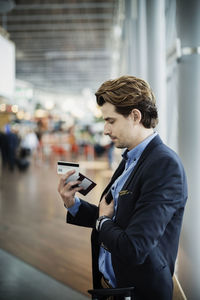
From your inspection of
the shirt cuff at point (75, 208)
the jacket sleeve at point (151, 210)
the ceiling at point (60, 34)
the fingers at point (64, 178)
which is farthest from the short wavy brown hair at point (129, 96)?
the ceiling at point (60, 34)

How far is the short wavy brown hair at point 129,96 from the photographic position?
1369 mm

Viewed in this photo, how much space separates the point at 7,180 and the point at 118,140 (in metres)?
8.71

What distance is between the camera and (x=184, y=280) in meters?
2.18

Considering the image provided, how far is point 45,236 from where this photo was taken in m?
4.61

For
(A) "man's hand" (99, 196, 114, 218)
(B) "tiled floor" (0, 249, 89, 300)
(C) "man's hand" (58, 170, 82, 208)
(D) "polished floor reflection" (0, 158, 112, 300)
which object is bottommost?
(D) "polished floor reflection" (0, 158, 112, 300)

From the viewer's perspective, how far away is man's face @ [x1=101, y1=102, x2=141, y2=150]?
1.43m

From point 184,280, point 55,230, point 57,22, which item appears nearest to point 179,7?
point 184,280

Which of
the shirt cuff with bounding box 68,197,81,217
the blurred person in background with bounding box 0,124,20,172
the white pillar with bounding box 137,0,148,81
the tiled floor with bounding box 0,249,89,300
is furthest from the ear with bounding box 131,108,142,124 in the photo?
the blurred person in background with bounding box 0,124,20,172

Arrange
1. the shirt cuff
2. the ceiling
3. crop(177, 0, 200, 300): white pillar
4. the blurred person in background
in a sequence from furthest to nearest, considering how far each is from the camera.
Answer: the blurred person in background
the ceiling
crop(177, 0, 200, 300): white pillar
the shirt cuff

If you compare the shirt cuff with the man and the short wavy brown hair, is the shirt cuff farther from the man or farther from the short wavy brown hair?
the short wavy brown hair

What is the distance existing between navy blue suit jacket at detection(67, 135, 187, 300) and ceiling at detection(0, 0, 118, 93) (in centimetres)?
556

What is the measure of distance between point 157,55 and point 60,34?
1201cm

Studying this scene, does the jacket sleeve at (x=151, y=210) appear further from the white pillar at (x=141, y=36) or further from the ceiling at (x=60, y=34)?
the ceiling at (x=60, y=34)

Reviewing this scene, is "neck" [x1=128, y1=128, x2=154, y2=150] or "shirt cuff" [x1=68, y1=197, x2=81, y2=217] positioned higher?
"neck" [x1=128, y1=128, x2=154, y2=150]
